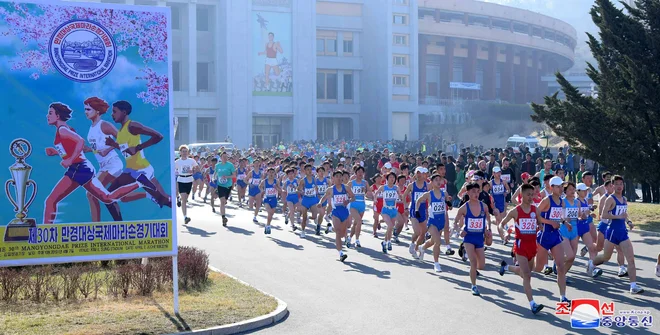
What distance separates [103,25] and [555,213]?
750 centimetres

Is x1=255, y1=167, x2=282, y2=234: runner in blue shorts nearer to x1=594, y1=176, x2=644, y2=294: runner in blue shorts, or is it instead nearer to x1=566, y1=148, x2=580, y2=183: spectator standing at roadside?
x1=594, y1=176, x2=644, y2=294: runner in blue shorts

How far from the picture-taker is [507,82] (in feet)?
338

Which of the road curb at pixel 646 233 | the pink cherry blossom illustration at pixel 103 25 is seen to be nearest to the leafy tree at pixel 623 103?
the road curb at pixel 646 233

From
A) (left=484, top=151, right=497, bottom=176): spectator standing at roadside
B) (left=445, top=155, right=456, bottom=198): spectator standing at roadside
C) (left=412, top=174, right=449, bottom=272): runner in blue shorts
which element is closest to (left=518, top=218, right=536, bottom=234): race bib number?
(left=412, top=174, right=449, bottom=272): runner in blue shorts

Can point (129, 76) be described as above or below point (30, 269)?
above

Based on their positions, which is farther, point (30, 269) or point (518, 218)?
point (30, 269)

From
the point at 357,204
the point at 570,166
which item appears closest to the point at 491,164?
Answer: the point at 570,166

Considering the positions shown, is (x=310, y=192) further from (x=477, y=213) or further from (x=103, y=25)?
(x=103, y=25)

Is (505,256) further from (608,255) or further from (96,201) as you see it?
(96,201)

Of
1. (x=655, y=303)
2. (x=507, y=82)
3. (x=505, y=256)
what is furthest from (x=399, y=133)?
(x=655, y=303)

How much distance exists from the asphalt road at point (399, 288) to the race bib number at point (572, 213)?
1.06 meters

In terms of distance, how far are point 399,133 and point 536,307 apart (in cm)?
7627

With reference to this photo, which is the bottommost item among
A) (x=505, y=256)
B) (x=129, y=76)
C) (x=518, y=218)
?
(x=505, y=256)

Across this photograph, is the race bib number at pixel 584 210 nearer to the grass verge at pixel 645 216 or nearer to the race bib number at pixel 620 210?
the race bib number at pixel 620 210
